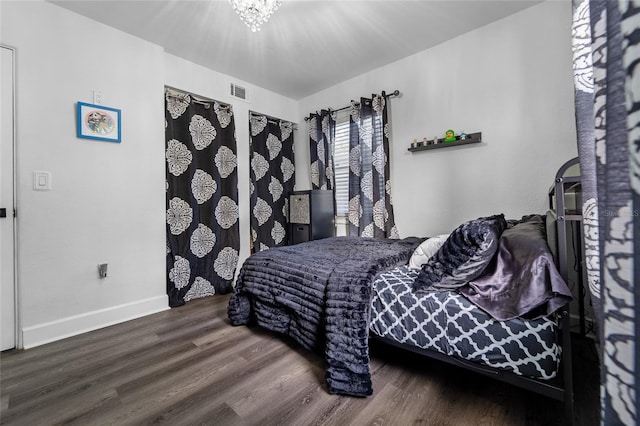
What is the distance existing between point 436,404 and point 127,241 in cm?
271

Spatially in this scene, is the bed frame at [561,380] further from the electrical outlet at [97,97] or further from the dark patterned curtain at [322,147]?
the electrical outlet at [97,97]

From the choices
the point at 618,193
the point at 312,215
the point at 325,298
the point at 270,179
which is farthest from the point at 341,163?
the point at 618,193

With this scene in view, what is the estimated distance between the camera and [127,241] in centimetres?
246

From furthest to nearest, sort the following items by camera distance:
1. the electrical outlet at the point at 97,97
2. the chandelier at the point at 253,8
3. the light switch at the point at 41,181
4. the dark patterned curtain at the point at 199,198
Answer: the dark patterned curtain at the point at 199,198
the electrical outlet at the point at 97,97
the light switch at the point at 41,181
the chandelier at the point at 253,8

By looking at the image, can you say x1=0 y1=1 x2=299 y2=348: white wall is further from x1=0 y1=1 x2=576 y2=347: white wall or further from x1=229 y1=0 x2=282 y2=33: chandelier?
x1=229 y1=0 x2=282 y2=33: chandelier

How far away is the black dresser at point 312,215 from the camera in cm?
347

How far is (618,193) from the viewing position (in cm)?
41

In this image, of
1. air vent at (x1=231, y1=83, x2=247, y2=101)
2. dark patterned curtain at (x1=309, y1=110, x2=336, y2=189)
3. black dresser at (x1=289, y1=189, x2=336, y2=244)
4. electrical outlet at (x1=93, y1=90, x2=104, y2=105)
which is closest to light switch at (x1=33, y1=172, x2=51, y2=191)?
electrical outlet at (x1=93, y1=90, x2=104, y2=105)

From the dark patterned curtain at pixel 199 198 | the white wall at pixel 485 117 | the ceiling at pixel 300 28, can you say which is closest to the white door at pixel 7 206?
the ceiling at pixel 300 28

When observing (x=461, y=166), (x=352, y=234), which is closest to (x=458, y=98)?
(x=461, y=166)

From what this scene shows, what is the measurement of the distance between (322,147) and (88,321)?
121 inches

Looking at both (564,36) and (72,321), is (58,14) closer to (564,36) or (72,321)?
(72,321)

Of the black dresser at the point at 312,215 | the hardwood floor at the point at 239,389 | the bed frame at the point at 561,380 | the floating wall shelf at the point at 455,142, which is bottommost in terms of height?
the hardwood floor at the point at 239,389

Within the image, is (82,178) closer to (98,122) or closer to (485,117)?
(98,122)
